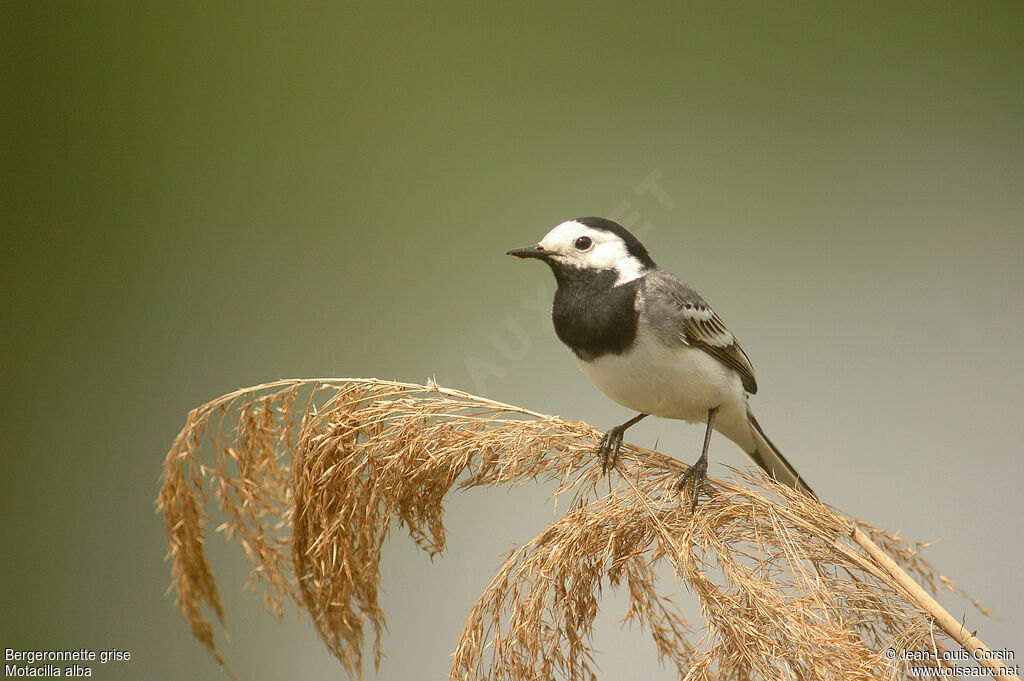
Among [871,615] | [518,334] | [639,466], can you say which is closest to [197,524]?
[639,466]

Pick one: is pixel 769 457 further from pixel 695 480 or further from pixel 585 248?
pixel 585 248

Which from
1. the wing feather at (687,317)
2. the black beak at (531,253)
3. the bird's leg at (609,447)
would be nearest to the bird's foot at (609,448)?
the bird's leg at (609,447)

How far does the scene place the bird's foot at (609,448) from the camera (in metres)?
1.11

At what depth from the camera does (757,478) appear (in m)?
1.06

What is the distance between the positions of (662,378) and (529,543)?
41cm

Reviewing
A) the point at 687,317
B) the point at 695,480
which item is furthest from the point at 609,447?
the point at 687,317

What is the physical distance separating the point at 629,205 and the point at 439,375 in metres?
0.59

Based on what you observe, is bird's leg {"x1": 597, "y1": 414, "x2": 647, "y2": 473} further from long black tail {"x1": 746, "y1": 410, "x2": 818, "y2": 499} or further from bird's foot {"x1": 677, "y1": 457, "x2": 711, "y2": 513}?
long black tail {"x1": 746, "y1": 410, "x2": 818, "y2": 499}

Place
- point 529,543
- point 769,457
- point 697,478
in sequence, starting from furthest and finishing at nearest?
point 769,457, point 697,478, point 529,543

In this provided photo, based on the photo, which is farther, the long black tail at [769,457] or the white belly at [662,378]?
the long black tail at [769,457]

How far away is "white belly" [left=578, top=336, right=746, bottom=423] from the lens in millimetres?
1287

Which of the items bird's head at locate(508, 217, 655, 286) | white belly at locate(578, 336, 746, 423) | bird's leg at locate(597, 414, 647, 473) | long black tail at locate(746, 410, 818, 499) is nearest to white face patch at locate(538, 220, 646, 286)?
bird's head at locate(508, 217, 655, 286)

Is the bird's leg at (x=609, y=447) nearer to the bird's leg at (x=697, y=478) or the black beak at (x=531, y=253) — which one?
the bird's leg at (x=697, y=478)

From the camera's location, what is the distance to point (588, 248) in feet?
4.33
